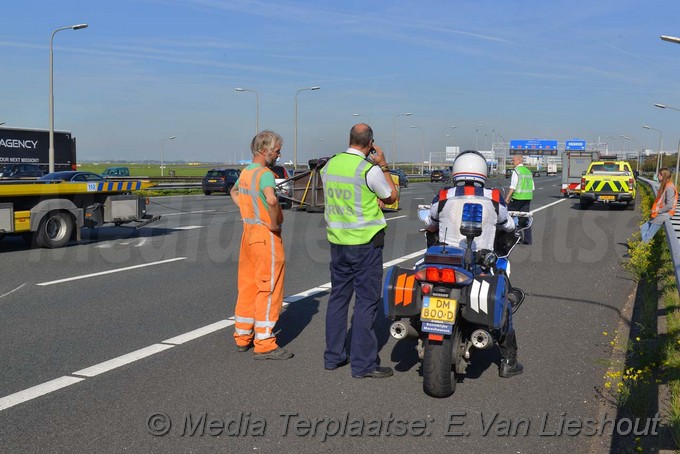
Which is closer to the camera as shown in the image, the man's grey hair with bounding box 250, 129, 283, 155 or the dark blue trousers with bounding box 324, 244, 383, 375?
the dark blue trousers with bounding box 324, 244, 383, 375

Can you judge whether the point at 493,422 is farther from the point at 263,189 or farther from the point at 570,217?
the point at 570,217

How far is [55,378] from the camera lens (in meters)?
5.75

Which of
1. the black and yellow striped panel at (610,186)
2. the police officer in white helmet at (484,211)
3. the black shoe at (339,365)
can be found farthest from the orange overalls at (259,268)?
the black and yellow striped panel at (610,186)

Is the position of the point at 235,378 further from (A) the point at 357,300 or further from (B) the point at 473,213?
(B) the point at 473,213

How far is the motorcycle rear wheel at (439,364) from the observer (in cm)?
522

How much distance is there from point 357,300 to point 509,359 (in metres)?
1.27

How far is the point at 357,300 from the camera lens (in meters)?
5.98

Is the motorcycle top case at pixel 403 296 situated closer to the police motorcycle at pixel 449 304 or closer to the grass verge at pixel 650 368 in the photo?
the police motorcycle at pixel 449 304

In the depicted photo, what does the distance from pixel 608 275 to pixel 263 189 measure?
286 inches

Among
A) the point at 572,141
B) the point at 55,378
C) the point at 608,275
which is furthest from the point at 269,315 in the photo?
the point at 572,141

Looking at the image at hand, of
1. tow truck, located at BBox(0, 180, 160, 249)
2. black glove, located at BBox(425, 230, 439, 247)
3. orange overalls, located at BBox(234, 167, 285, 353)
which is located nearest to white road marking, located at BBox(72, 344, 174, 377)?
orange overalls, located at BBox(234, 167, 285, 353)

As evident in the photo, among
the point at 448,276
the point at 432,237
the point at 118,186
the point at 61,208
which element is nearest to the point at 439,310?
the point at 448,276

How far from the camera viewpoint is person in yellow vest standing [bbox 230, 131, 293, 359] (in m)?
6.39

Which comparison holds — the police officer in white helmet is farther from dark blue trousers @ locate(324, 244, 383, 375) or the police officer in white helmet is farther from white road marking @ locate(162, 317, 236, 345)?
white road marking @ locate(162, 317, 236, 345)
